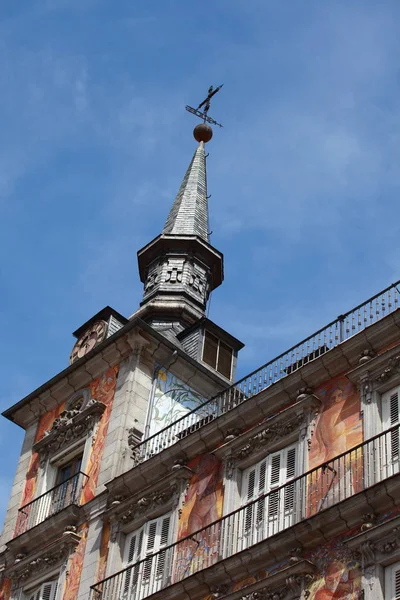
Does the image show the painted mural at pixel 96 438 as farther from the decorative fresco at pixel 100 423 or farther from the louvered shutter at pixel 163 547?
the louvered shutter at pixel 163 547

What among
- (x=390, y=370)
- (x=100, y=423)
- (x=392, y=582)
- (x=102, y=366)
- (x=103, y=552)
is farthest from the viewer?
(x=102, y=366)

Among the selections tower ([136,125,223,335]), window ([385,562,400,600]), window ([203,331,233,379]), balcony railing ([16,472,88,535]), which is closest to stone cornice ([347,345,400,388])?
window ([385,562,400,600])

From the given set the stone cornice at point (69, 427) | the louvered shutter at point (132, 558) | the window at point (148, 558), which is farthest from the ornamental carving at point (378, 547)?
the stone cornice at point (69, 427)

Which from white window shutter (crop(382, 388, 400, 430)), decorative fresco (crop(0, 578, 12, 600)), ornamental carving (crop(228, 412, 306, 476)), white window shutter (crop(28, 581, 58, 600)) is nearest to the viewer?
white window shutter (crop(382, 388, 400, 430))

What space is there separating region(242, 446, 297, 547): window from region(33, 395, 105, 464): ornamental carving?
7.12 m

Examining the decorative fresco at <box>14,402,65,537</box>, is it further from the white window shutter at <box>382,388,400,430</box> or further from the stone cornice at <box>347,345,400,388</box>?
the white window shutter at <box>382,388,400,430</box>

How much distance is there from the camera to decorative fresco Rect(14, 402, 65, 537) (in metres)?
31.2

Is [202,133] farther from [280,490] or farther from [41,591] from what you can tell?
[280,490]

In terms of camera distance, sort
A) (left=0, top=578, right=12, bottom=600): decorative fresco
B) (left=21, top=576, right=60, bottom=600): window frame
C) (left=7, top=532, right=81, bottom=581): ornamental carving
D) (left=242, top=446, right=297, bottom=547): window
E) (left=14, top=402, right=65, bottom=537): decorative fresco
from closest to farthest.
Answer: (left=242, top=446, right=297, bottom=547): window, (left=21, top=576, right=60, bottom=600): window frame, (left=7, top=532, right=81, bottom=581): ornamental carving, (left=0, top=578, right=12, bottom=600): decorative fresco, (left=14, top=402, right=65, bottom=537): decorative fresco

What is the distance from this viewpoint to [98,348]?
32.4 metres

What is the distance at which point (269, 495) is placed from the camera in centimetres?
2391

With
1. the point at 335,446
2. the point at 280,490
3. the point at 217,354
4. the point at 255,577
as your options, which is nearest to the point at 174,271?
the point at 217,354

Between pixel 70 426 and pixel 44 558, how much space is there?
415 centimetres

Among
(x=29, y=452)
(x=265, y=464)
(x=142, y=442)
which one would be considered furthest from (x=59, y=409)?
(x=265, y=464)
